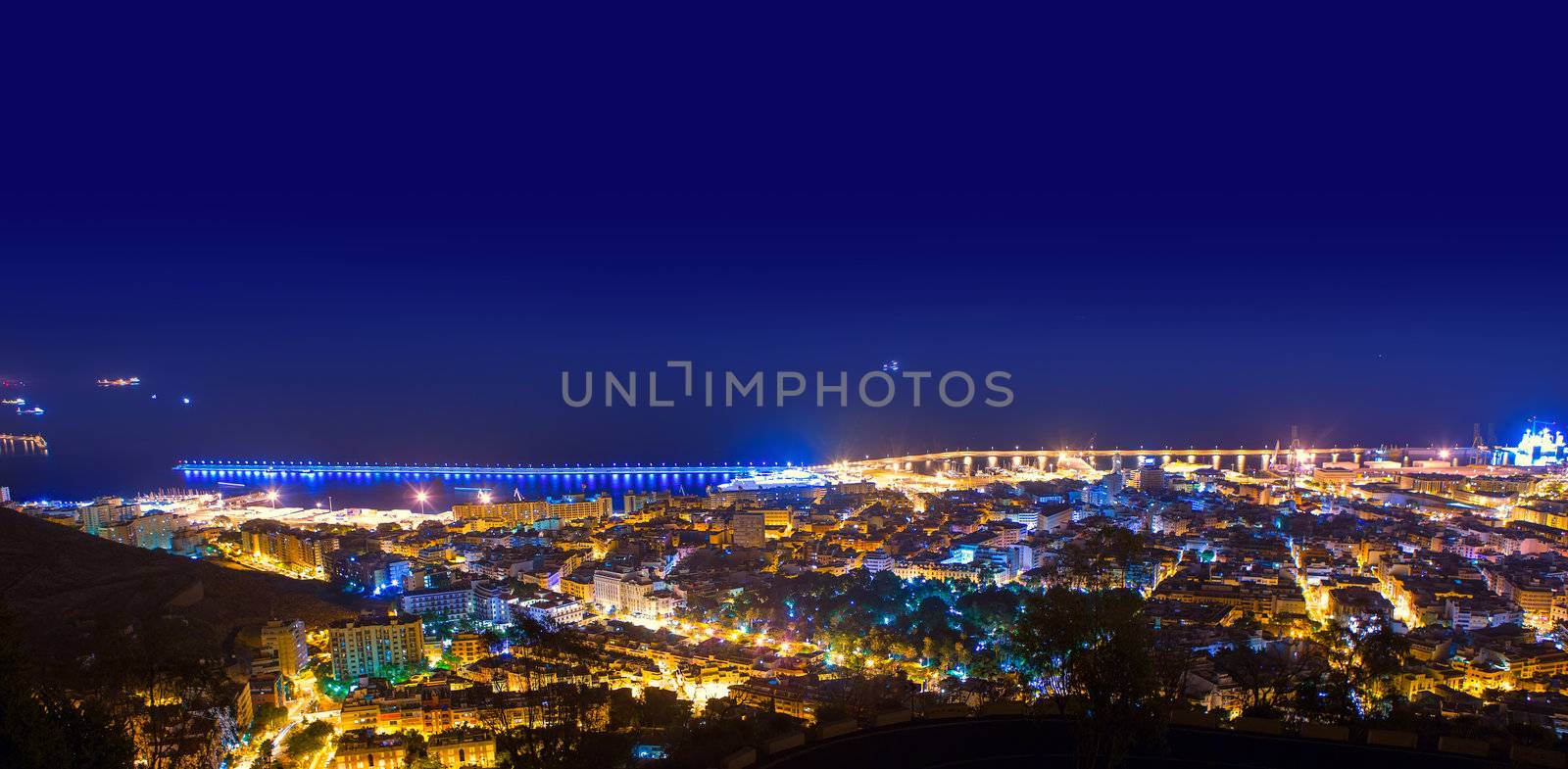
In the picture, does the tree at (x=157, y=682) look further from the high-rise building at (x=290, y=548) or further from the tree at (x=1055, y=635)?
the high-rise building at (x=290, y=548)

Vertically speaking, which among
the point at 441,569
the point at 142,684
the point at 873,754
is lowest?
the point at 441,569

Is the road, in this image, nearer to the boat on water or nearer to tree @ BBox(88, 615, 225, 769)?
tree @ BBox(88, 615, 225, 769)

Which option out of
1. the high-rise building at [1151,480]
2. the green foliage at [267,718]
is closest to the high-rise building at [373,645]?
the green foliage at [267,718]

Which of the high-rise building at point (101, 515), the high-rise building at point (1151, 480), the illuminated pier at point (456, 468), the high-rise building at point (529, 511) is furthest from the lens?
the illuminated pier at point (456, 468)

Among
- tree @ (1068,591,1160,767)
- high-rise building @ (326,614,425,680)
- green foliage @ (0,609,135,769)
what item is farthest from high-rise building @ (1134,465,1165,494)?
green foliage @ (0,609,135,769)

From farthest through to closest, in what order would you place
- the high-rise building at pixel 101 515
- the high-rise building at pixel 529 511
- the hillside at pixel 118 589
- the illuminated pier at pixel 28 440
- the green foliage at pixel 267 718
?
the illuminated pier at pixel 28 440 → the high-rise building at pixel 529 511 → the high-rise building at pixel 101 515 → the hillside at pixel 118 589 → the green foliage at pixel 267 718

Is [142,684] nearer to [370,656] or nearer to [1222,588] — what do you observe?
[370,656]

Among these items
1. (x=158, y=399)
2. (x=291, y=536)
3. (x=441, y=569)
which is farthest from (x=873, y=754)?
(x=158, y=399)

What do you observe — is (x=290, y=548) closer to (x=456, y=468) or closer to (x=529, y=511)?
(x=529, y=511)
